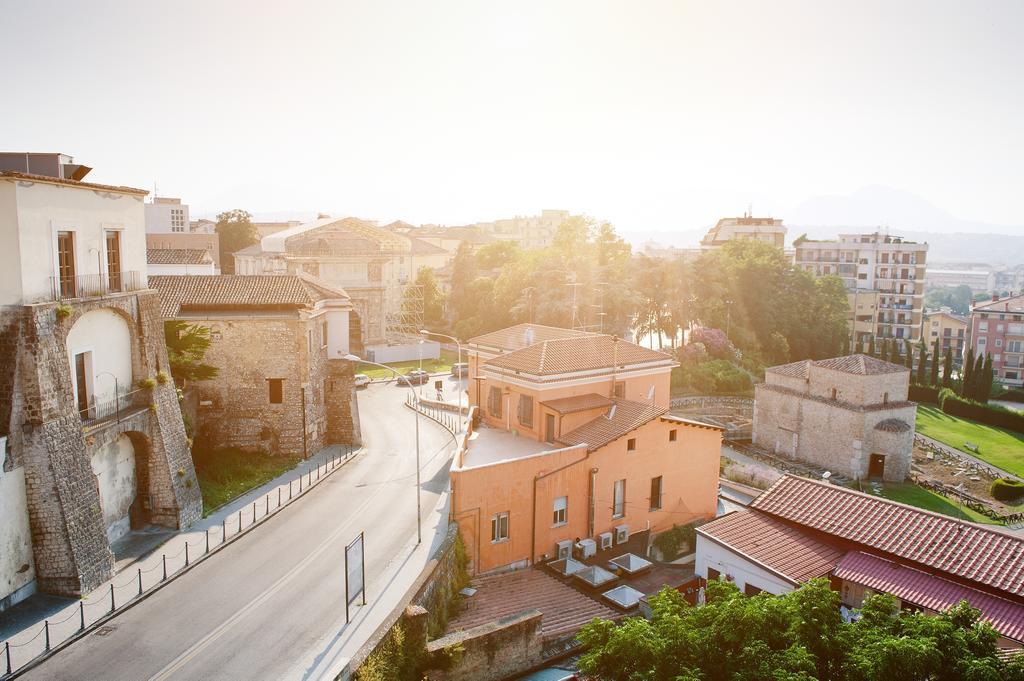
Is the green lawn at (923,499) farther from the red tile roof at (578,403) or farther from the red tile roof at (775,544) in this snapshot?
the red tile roof at (578,403)

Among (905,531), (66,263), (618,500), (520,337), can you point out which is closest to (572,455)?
(618,500)

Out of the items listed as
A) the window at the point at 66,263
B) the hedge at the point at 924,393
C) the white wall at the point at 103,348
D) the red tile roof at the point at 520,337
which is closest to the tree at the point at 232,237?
the red tile roof at the point at 520,337

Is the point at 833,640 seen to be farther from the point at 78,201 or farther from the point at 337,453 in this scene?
the point at 337,453

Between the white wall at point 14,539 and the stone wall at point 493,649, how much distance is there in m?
11.4

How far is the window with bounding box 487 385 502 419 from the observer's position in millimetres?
31469

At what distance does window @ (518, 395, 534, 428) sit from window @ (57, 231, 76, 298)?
16694mm

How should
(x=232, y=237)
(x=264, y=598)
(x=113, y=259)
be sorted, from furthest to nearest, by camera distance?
(x=232, y=237) < (x=113, y=259) < (x=264, y=598)

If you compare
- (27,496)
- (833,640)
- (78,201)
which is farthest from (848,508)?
(78,201)

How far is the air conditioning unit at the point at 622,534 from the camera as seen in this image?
89.2 ft

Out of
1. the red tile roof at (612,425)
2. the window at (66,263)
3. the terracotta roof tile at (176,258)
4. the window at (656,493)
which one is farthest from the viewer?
the terracotta roof tile at (176,258)

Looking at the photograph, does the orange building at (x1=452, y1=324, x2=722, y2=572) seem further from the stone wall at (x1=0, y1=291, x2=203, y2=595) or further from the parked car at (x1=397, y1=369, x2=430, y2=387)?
the parked car at (x1=397, y1=369, x2=430, y2=387)

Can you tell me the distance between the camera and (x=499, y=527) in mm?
23703

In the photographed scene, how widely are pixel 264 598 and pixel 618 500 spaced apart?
13.9 m

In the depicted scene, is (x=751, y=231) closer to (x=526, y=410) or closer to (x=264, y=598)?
(x=526, y=410)
